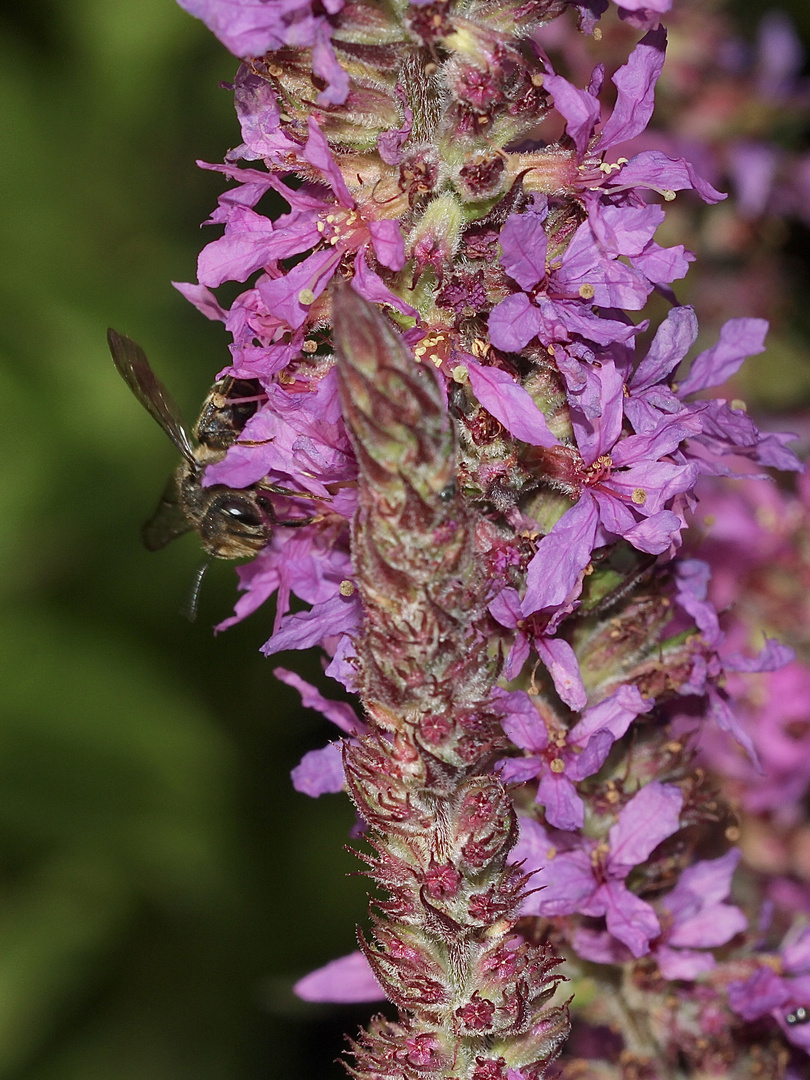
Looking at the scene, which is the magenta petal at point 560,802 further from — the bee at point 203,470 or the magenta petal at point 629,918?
the bee at point 203,470

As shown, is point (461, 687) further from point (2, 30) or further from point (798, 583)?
point (2, 30)

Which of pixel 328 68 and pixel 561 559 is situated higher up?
pixel 328 68

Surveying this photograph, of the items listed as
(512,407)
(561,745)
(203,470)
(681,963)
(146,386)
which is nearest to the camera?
(512,407)

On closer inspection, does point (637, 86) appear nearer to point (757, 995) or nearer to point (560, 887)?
point (560, 887)

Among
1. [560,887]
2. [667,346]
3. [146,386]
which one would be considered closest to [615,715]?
[560,887]

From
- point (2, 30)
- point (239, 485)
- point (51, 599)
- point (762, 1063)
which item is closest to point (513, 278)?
point (239, 485)

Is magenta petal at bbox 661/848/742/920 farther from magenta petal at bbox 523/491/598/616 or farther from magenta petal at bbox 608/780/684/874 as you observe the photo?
magenta petal at bbox 523/491/598/616

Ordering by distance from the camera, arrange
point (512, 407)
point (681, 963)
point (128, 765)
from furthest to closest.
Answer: point (128, 765) < point (681, 963) < point (512, 407)

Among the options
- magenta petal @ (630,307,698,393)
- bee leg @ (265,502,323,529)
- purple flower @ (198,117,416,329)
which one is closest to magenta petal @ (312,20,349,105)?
purple flower @ (198,117,416,329)
